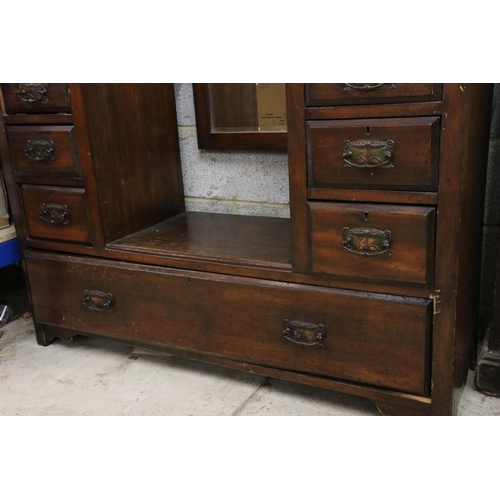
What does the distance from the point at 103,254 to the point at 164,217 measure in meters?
0.30

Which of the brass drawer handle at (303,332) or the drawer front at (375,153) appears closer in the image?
the drawer front at (375,153)

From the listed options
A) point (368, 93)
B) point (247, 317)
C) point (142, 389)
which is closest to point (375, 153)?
point (368, 93)

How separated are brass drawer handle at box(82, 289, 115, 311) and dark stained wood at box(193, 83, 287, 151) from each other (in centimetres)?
59

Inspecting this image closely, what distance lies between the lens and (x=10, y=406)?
154 centimetres

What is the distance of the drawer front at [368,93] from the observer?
1.09m

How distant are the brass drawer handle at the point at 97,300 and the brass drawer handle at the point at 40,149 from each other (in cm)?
40

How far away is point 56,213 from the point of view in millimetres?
1674

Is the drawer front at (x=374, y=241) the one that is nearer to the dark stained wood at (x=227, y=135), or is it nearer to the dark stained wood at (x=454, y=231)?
the dark stained wood at (x=454, y=231)

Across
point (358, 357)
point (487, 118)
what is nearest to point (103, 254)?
point (358, 357)

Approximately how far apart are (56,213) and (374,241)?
950 millimetres

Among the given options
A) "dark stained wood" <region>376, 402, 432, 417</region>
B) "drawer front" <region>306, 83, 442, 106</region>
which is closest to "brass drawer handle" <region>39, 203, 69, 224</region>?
"drawer front" <region>306, 83, 442, 106</region>

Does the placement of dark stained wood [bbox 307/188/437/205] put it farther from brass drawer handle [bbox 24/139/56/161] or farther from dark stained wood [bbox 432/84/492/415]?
A: brass drawer handle [bbox 24/139/56/161]

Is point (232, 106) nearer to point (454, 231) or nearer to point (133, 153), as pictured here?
point (133, 153)

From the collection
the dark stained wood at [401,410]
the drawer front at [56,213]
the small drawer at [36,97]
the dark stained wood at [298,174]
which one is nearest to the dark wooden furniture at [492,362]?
the dark stained wood at [401,410]
